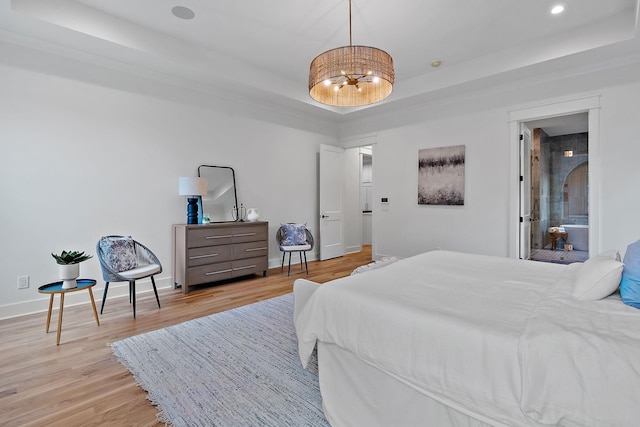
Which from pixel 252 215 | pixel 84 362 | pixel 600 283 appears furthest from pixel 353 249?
pixel 600 283

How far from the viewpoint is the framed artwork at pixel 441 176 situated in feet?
15.9

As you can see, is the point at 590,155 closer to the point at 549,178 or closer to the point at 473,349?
the point at 549,178

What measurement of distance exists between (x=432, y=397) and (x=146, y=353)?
2102mm

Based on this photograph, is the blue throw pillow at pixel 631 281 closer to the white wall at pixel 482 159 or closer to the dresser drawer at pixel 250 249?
the white wall at pixel 482 159

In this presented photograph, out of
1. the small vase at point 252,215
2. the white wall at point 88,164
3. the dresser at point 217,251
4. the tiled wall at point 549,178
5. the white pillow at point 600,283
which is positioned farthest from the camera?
the tiled wall at point 549,178

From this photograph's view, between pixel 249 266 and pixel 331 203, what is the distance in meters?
2.28

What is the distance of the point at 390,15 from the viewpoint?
10.4 feet

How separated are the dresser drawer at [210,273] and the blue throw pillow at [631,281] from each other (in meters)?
3.95

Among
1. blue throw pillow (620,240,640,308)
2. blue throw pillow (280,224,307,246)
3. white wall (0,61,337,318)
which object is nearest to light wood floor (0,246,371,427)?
white wall (0,61,337,318)

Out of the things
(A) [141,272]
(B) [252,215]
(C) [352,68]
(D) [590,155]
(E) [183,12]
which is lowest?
(A) [141,272]

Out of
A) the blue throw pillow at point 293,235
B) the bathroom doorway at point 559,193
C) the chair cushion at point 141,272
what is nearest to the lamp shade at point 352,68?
the chair cushion at point 141,272

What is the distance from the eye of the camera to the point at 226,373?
2.06 m

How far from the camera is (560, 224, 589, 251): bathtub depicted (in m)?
5.64

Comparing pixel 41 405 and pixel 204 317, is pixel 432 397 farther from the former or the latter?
pixel 204 317
